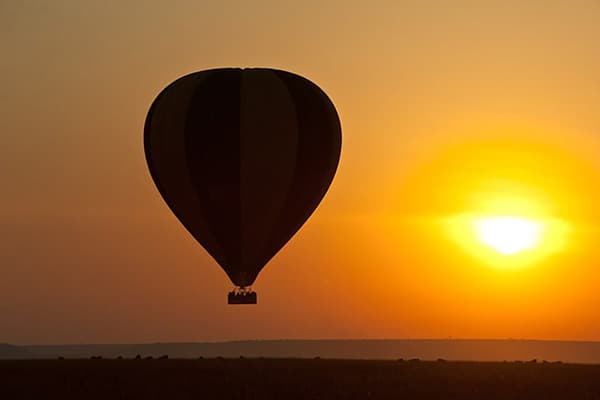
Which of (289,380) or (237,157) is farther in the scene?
(237,157)

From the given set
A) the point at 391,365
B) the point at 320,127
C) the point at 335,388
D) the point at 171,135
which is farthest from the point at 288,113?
the point at 335,388

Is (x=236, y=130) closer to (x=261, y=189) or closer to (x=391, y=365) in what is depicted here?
(x=261, y=189)

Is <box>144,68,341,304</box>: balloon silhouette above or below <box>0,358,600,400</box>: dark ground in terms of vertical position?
above

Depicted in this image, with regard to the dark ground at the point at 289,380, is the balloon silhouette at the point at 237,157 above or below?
above

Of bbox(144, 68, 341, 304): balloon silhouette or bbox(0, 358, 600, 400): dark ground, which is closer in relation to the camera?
bbox(0, 358, 600, 400): dark ground
